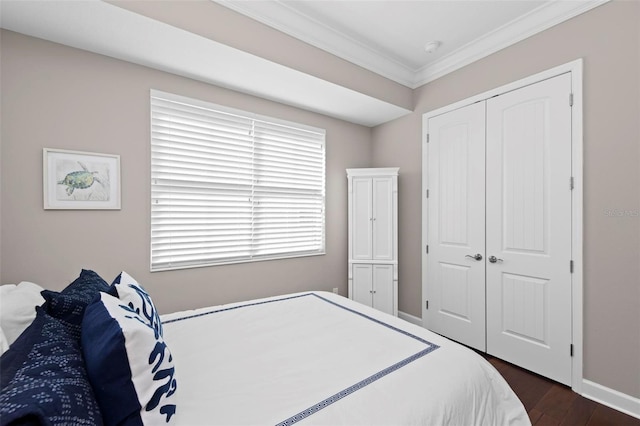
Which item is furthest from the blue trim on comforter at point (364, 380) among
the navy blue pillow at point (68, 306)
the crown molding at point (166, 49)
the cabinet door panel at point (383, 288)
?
the crown molding at point (166, 49)

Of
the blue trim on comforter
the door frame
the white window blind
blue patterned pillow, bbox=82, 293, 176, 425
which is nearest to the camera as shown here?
blue patterned pillow, bbox=82, 293, 176, 425

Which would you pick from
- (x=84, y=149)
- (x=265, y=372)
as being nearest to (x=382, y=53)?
(x=84, y=149)

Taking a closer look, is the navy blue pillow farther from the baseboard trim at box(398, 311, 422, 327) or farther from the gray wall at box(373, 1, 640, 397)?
the baseboard trim at box(398, 311, 422, 327)

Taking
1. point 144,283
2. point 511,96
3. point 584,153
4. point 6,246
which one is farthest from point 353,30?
point 6,246

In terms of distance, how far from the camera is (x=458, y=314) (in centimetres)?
299

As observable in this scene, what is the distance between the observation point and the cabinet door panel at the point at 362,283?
11.1 ft

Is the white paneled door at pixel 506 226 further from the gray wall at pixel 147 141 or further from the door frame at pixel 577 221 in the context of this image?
the gray wall at pixel 147 141

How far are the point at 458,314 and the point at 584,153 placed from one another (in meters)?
1.81

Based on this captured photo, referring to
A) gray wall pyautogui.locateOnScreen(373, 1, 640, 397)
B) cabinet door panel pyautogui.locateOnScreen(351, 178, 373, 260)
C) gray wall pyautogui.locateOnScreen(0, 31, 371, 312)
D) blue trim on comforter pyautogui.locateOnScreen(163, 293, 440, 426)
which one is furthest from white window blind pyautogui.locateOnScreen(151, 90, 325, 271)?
gray wall pyautogui.locateOnScreen(373, 1, 640, 397)

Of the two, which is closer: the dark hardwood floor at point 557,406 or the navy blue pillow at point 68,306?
the navy blue pillow at point 68,306

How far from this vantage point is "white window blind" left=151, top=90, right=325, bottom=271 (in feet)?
8.26

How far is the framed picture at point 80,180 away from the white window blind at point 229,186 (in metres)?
0.29

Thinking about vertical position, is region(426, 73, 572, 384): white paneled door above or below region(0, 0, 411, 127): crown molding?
below

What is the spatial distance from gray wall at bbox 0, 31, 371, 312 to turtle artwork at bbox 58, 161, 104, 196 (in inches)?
5.8
